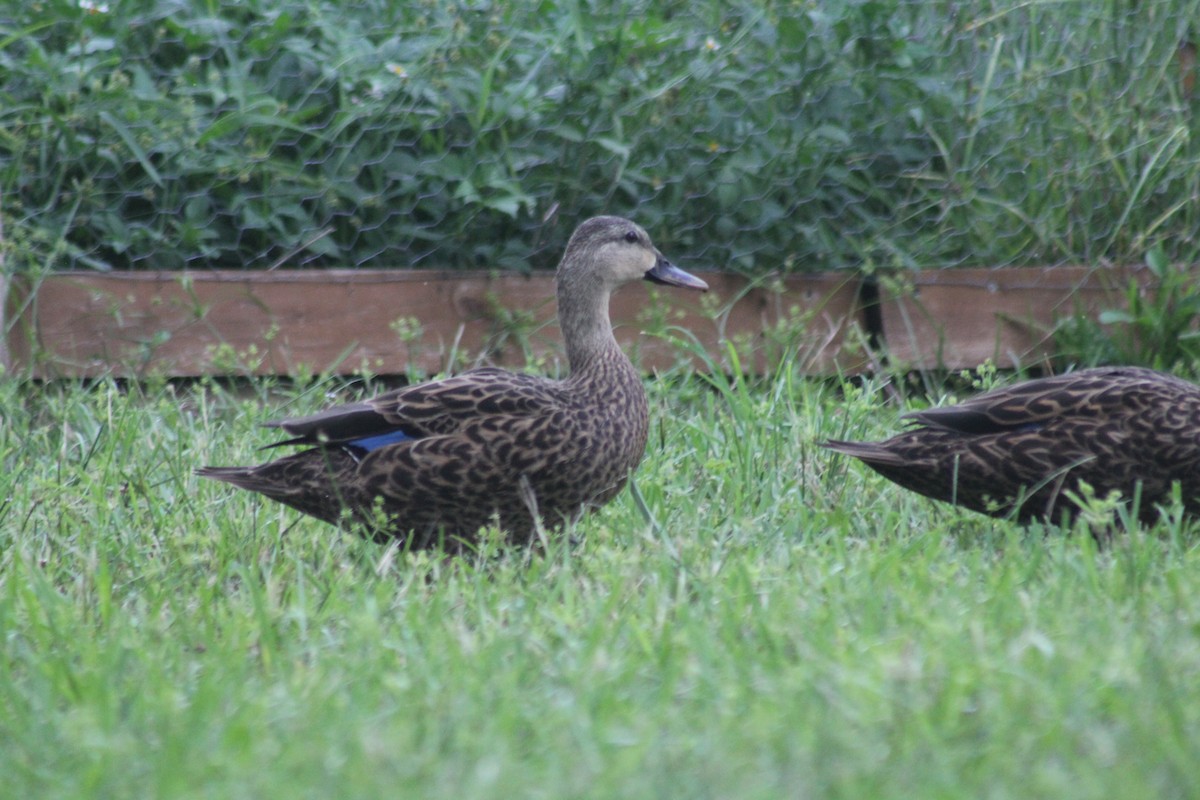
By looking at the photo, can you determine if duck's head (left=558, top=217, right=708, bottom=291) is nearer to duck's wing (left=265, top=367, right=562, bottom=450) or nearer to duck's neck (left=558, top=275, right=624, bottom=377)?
duck's neck (left=558, top=275, right=624, bottom=377)

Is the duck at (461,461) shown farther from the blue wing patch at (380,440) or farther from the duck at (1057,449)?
the duck at (1057,449)

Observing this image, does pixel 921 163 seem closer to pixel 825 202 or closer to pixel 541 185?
pixel 825 202

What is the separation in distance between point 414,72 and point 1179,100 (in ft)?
10.2

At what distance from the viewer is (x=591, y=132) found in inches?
214

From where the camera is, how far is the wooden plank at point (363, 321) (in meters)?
5.23

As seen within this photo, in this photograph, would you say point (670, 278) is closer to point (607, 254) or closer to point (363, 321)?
point (607, 254)

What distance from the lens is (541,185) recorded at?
553 centimetres

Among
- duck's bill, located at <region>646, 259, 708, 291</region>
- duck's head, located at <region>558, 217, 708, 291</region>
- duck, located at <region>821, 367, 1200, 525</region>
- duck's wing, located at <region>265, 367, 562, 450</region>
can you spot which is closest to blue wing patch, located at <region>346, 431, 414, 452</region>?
duck's wing, located at <region>265, 367, 562, 450</region>

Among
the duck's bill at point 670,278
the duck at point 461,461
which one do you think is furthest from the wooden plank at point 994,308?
the duck at point 461,461

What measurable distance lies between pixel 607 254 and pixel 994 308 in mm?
2098

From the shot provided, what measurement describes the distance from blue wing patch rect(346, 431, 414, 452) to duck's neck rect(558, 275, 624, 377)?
0.57 metres

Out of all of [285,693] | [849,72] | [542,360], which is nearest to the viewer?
[285,693]

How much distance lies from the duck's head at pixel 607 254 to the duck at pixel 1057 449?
0.82 meters

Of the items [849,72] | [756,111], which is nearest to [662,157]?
[756,111]
